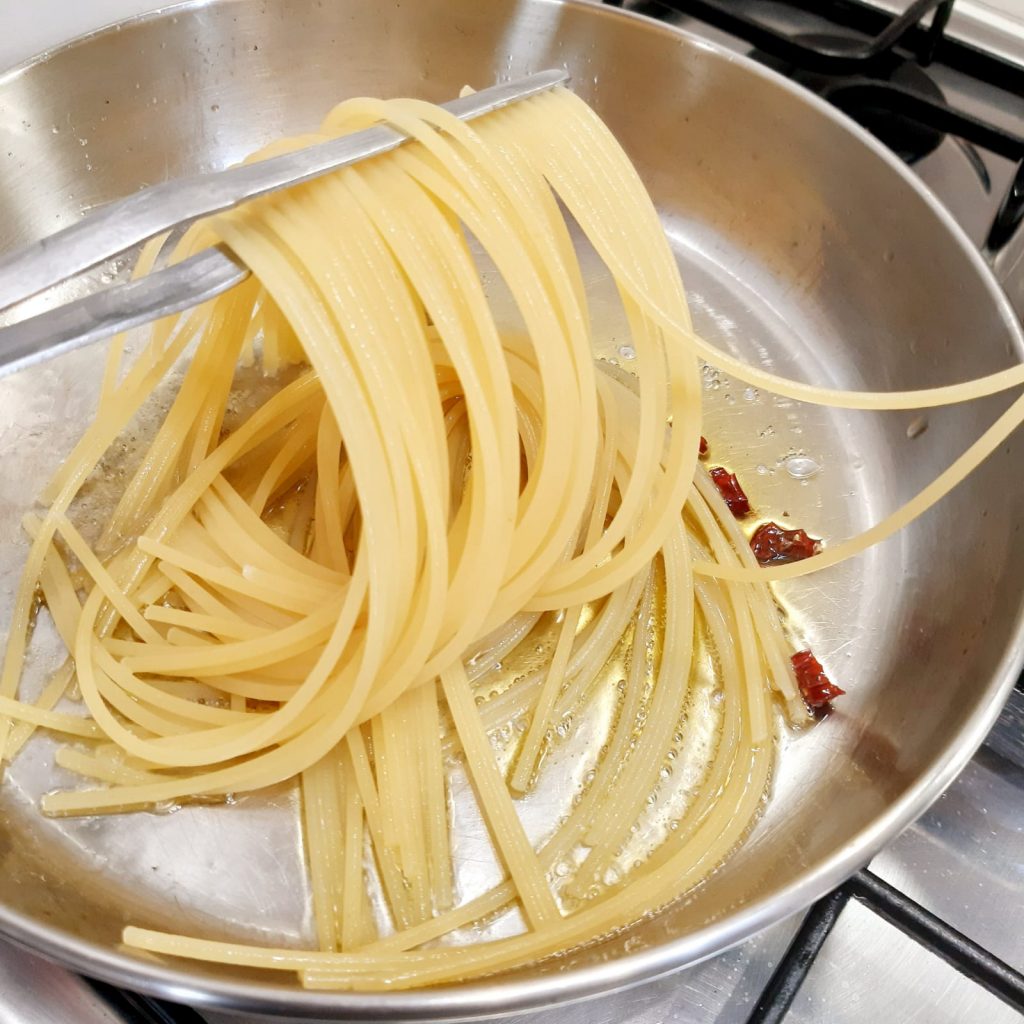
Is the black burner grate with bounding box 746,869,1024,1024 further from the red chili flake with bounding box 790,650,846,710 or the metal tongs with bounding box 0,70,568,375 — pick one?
the metal tongs with bounding box 0,70,568,375

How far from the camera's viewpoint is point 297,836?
881mm

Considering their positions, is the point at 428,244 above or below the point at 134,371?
below

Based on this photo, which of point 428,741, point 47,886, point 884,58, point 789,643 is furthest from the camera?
point 884,58

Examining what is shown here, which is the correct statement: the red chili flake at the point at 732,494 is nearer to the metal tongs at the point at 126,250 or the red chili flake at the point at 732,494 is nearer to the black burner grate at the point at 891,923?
the black burner grate at the point at 891,923

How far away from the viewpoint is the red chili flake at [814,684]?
954mm

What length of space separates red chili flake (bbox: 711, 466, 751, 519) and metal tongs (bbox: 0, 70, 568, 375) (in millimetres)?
584

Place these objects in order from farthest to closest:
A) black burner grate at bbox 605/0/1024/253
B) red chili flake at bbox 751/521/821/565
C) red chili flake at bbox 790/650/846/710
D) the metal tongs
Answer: black burner grate at bbox 605/0/1024/253, red chili flake at bbox 751/521/821/565, red chili flake at bbox 790/650/846/710, the metal tongs

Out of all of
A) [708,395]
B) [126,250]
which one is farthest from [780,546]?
[126,250]

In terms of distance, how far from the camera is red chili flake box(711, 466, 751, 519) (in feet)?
3.61

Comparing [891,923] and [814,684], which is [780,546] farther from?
[891,923]

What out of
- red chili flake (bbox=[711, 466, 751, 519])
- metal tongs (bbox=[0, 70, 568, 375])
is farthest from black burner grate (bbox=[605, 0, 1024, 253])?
metal tongs (bbox=[0, 70, 568, 375])

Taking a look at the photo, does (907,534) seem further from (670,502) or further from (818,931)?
(818,931)

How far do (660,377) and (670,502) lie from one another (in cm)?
13

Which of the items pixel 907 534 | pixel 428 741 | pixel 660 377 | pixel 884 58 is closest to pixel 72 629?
pixel 428 741
